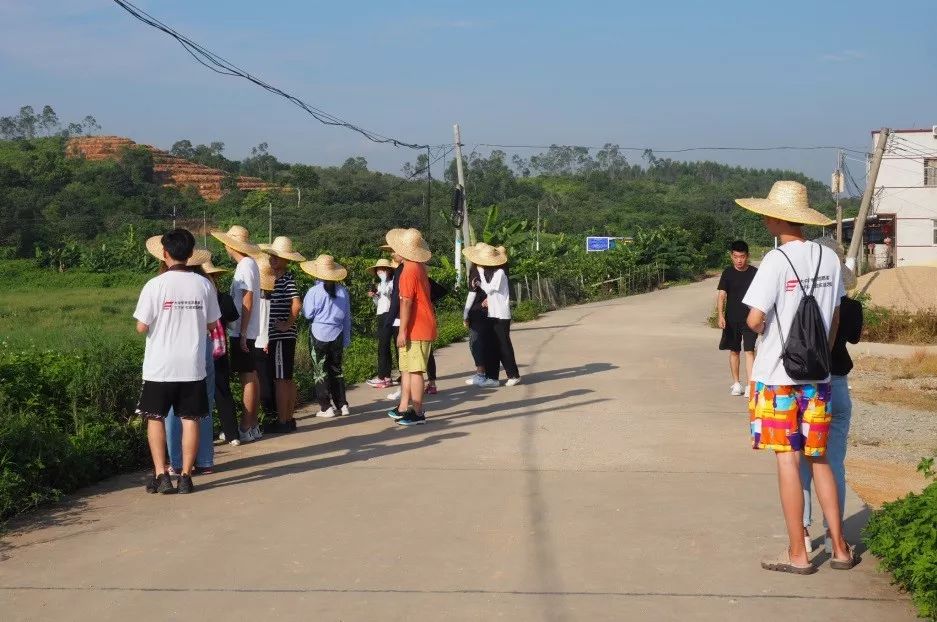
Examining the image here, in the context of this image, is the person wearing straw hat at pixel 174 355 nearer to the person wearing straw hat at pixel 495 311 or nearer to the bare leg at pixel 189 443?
the bare leg at pixel 189 443

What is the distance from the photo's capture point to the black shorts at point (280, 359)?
9.91 m

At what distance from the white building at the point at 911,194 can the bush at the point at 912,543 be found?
1996 inches

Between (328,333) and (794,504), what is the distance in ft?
20.5

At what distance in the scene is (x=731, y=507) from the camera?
23.0ft

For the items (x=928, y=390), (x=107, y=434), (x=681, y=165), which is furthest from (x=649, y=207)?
(x=107, y=434)

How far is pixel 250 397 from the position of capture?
9352 mm

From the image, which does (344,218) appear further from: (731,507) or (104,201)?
(731,507)

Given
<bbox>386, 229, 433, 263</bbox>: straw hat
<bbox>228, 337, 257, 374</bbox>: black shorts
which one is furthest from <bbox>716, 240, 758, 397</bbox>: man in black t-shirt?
<bbox>228, 337, 257, 374</bbox>: black shorts

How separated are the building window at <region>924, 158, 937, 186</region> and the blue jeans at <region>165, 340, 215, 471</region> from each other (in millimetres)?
50804

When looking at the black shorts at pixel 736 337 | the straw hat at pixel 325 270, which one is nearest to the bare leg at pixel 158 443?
the straw hat at pixel 325 270

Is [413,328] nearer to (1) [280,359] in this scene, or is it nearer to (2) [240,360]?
(1) [280,359]

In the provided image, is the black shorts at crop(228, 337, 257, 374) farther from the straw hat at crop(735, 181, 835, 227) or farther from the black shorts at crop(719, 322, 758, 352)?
the black shorts at crop(719, 322, 758, 352)

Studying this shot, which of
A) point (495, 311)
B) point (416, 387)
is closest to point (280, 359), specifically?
point (416, 387)

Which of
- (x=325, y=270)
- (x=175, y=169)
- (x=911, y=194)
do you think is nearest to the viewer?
(x=325, y=270)
